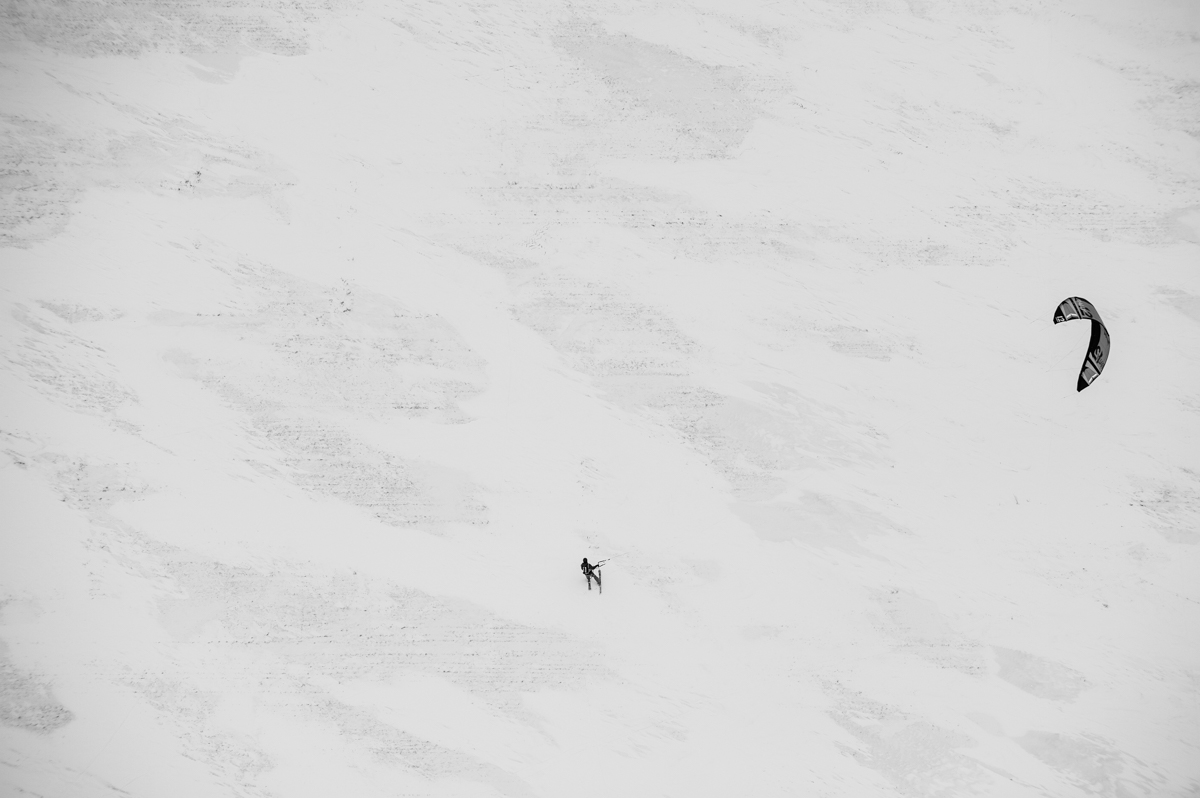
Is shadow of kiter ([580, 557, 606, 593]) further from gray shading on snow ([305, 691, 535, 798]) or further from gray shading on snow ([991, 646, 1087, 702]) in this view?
gray shading on snow ([991, 646, 1087, 702])

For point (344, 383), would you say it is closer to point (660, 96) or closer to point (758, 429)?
point (758, 429)

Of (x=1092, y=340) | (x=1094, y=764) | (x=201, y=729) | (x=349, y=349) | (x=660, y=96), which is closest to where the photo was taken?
(x=201, y=729)

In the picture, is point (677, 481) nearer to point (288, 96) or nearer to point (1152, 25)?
point (288, 96)

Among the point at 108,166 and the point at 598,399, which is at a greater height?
the point at 108,166

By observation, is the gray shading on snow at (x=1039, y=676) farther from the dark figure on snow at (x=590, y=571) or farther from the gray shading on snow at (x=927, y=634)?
the dark figure on snow at (x=590, y=571)

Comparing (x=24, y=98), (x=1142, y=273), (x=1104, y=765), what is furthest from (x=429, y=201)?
(x=1104, y=765)

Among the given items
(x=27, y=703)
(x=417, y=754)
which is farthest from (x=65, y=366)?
(x=417, y=754)
